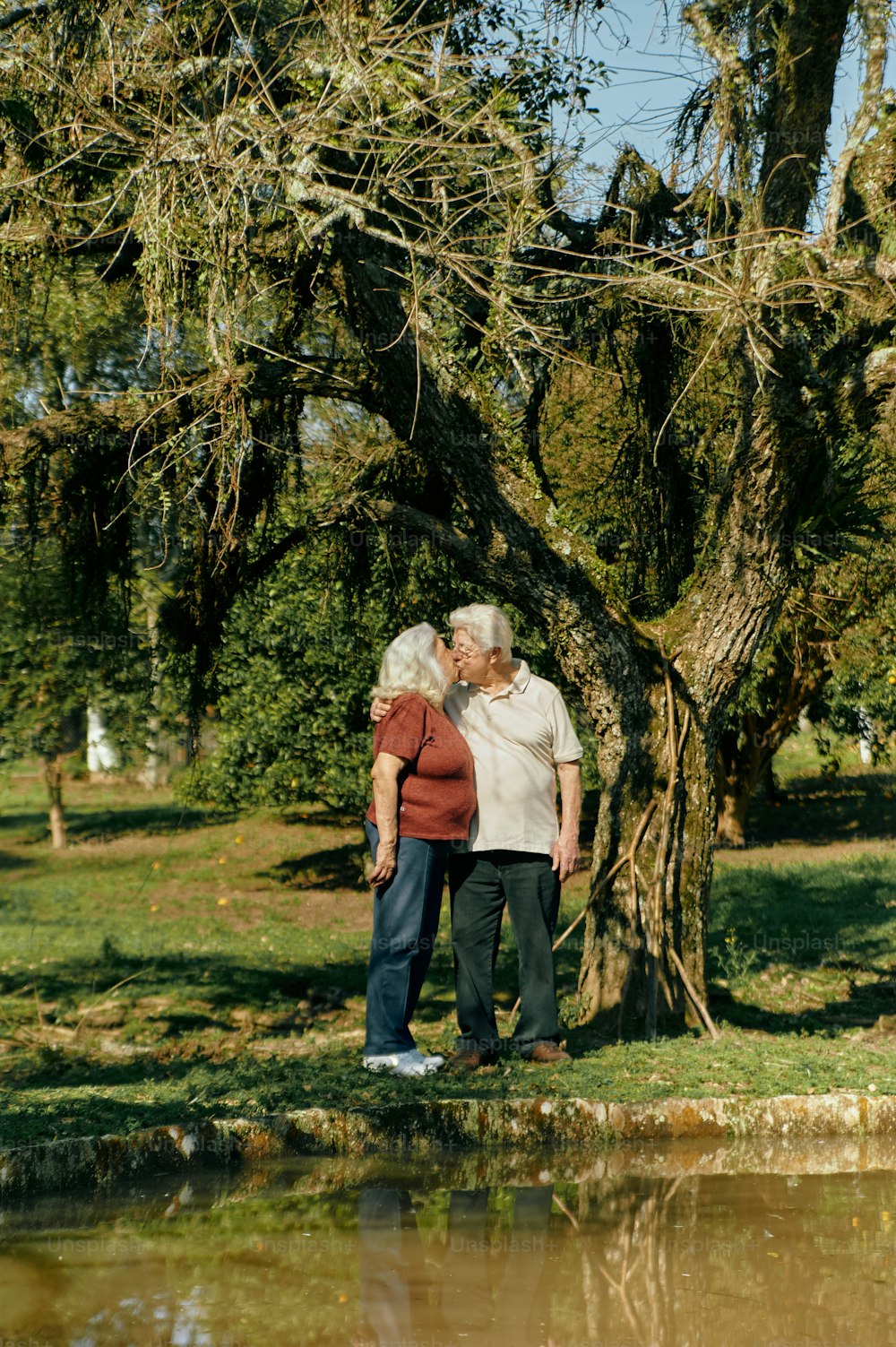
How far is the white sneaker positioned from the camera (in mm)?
5414

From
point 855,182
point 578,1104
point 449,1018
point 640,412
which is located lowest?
point 449,1018

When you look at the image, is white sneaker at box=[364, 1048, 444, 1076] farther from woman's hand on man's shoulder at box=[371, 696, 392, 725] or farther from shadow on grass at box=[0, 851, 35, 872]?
shadow on grass at box=[0, 851, 35, 872]

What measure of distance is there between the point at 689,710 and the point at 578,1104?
8.62ft

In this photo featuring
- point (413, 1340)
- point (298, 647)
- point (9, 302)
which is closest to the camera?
point (413, 1340)

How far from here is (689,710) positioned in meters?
6.88

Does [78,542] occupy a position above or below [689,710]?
above

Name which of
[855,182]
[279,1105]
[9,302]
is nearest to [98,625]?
[9,302]

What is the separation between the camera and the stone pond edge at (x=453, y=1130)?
14.0ft

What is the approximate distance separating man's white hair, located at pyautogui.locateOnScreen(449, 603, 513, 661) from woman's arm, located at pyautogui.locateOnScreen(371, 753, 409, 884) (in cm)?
64

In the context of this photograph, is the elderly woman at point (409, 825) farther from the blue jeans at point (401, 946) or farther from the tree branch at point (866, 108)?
the tree branch at point (866, 108)

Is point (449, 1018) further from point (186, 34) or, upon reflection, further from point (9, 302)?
point (186, 34)

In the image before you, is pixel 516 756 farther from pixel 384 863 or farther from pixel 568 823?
pixel 384 863

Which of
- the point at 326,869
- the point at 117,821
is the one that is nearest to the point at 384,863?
the point at 326,869

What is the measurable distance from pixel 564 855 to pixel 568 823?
0.50 ft
